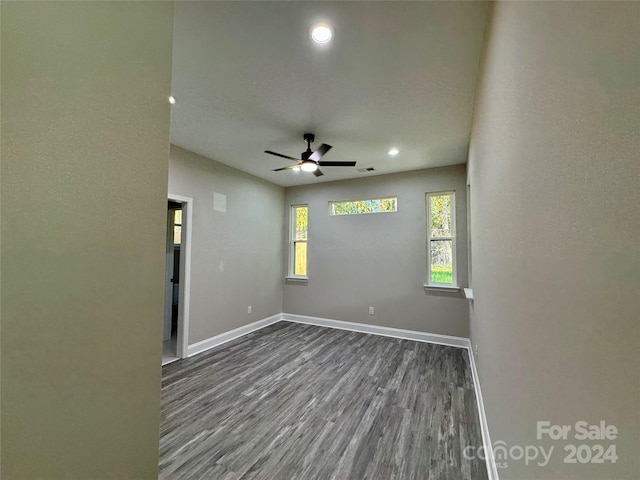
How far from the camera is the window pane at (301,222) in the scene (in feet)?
18.2

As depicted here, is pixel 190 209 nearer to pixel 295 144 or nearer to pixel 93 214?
pixel 295 144

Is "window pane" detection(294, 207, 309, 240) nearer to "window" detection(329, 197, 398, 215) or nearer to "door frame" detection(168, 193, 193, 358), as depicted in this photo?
"window" detection(329, 197, 398, 215)

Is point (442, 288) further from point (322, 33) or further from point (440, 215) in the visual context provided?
point (322, 33)

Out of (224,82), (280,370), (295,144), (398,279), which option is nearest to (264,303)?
(280,370)

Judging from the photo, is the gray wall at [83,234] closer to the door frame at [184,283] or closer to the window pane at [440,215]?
the door frame at [184,283]

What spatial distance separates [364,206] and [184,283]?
3.13m

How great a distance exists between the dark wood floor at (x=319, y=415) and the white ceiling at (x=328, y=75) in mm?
2747

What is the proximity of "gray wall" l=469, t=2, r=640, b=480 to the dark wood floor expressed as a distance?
975mm

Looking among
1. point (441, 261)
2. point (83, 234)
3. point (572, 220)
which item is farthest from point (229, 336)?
point (572, 220)

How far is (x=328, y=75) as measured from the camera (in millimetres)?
2117

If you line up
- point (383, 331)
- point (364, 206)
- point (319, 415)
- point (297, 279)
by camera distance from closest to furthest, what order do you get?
1. point (319, 415)
2. point (383, 331)
3. point (364, 206)
4. point (297, 279)

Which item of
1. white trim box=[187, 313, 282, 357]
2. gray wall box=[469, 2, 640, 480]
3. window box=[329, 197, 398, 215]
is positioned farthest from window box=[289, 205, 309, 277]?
gray wall box=[469, 2, 640, 480]

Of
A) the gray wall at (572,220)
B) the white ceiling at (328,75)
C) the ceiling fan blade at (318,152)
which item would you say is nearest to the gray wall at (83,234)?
the white ceiling at (328,75)

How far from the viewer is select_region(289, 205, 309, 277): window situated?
5.54 m
